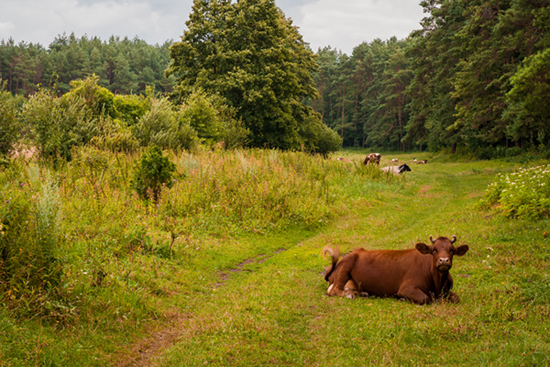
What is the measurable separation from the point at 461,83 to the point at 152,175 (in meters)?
24.5

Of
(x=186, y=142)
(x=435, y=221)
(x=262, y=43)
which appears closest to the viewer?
(x=435, y=221)

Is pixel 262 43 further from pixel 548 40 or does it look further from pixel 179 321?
pixel 179 321

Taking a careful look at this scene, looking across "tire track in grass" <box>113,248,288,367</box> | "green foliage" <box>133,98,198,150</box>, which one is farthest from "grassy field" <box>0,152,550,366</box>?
"green foliage" <box>133,98,198,150</box>

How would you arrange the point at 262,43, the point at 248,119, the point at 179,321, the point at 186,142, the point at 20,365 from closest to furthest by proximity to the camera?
the point at 20,365
the point at 179,321
the point at 186,142
the point at 248,119
the point at 262,43

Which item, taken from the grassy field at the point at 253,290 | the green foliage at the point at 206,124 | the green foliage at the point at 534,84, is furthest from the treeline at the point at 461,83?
the green foliage at the point at 206,124

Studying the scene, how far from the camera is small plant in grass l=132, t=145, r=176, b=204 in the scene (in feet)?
37.9

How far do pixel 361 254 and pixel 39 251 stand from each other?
16.7 ft

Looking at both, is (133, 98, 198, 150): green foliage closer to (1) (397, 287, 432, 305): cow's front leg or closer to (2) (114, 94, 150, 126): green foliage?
(2) (114, 94, 150, 126): green foliage

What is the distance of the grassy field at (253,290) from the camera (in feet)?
15.4

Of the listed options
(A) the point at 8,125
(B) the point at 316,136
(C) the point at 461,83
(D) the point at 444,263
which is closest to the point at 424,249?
(D) the point at 444,263

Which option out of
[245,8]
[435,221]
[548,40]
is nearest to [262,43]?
[245,8]

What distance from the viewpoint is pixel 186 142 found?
20531 millimetres

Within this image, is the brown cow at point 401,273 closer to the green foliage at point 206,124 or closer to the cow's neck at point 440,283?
the cow's neck at point 440,283

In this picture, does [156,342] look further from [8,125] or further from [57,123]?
[57,123]
